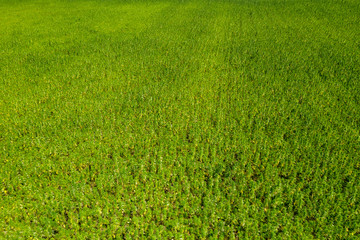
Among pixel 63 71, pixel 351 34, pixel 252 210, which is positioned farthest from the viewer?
pixel 351 34

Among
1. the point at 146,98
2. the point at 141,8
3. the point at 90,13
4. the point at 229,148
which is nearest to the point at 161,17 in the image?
the point at 141,8

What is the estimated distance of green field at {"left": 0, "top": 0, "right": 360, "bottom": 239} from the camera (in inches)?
198

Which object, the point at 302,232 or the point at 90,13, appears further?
the point at 90,13

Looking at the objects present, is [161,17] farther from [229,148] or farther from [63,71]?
[229,148]

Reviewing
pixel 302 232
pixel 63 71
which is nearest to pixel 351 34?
pixel 302 232

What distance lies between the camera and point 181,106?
878 centimetres

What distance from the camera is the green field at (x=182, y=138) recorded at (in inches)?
198

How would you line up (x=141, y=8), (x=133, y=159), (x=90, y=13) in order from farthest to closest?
(x=141, y=8)
(x=90, y=13)
(x=133, y=159)

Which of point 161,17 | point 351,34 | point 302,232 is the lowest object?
point 302,232

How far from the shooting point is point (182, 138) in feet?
24.1

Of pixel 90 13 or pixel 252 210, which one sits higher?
pixel 90 13

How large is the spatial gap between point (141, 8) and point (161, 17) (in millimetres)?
5093

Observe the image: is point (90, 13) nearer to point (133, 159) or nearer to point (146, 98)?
point (146, 98)

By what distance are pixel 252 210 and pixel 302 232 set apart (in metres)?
1.04
